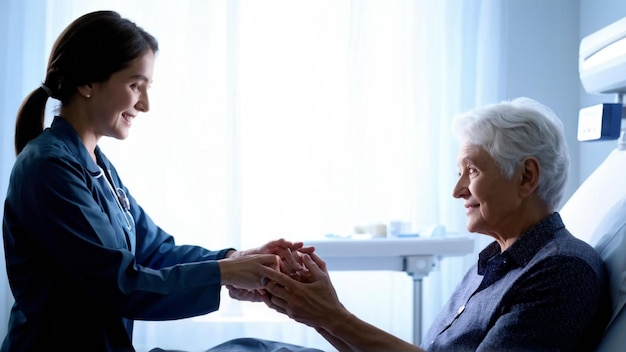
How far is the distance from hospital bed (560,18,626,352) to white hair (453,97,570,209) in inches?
5.4

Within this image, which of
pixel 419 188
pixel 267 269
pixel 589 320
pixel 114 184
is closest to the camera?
pixel 589 320

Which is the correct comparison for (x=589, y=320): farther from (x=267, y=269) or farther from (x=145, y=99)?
(x=145, y=99)

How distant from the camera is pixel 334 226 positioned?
334 centimetres

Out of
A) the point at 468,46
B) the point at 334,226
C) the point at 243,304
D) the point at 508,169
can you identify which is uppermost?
the point at 468,46

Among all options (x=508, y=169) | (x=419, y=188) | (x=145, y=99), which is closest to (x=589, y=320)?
(x=508, y=169)

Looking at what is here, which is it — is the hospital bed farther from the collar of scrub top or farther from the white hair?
the collar of scrub top

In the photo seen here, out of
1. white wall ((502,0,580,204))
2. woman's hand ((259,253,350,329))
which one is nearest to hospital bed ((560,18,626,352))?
woman's hand ((259,253,350,329))

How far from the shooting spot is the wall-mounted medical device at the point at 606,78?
1735 millimetres

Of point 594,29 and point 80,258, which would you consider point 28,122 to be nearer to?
point 80,258

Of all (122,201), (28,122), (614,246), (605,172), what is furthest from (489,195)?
(28,122)

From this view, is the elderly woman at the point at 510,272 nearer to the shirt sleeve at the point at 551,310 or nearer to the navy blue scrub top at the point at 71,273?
the shirt sleeve at the point at 551,310

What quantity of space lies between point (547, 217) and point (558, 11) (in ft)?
7.49

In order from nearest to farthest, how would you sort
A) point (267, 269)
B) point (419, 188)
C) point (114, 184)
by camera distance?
point (267, 269), point (114, 184), point (419, 188)

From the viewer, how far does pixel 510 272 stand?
146cm
